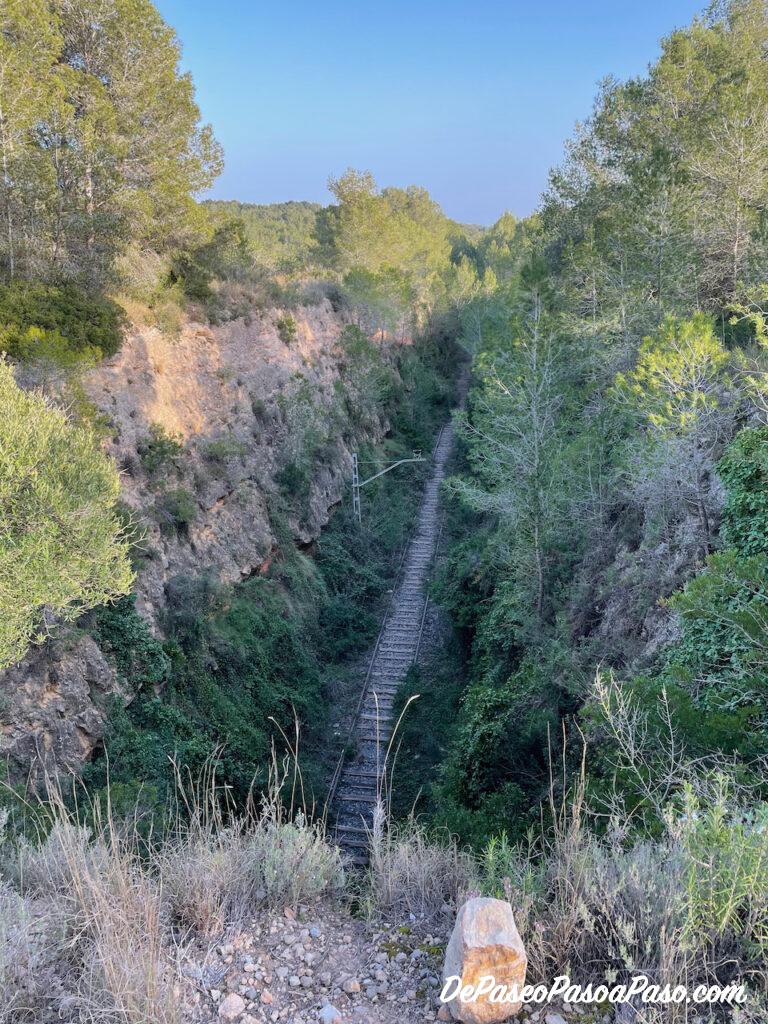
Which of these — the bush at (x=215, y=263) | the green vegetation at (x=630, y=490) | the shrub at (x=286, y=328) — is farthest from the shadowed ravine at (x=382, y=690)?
the bush at (x=215, y=263)

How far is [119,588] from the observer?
32.1 feet

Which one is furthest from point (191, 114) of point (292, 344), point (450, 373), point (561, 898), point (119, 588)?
point (450, 373)

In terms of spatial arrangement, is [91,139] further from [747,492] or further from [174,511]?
[747,492]

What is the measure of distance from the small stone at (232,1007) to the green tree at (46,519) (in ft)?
22.1

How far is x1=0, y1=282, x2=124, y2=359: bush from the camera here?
1293 cm

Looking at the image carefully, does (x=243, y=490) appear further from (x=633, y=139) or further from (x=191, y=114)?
(x=633, y=139)

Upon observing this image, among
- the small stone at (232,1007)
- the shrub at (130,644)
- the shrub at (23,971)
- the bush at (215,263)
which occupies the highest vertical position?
the bush at (215,263)

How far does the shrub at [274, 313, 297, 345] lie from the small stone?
80.9ft

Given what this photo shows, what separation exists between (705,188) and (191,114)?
612 inches

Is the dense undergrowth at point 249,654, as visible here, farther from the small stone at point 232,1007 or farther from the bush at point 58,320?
the bush at point 58,320

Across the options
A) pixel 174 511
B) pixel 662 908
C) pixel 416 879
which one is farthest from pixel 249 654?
pixel 662 908

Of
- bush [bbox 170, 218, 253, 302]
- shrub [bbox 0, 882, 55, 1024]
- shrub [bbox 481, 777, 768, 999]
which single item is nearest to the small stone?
shrub [bbox 0, 882, 55, 1024]

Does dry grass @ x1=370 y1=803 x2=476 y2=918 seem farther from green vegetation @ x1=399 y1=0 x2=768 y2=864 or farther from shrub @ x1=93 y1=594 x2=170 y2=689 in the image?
shrub @ x1=93 y1=594 x2=170 y2=689

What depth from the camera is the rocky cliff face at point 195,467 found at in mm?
10703
